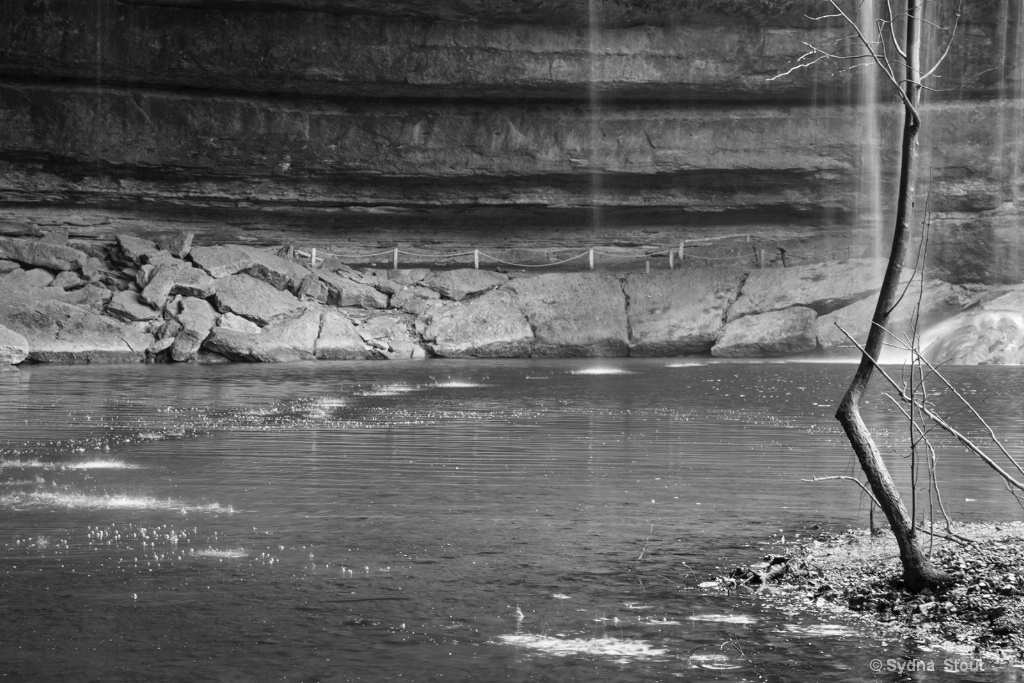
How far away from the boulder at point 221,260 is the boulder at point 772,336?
1300 cm

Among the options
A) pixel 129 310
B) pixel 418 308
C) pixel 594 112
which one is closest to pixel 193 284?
pixel 129 310

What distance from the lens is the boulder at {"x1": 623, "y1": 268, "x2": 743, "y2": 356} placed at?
30.8 meters

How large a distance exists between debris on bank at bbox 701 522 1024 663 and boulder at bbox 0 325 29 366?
21.3 meters

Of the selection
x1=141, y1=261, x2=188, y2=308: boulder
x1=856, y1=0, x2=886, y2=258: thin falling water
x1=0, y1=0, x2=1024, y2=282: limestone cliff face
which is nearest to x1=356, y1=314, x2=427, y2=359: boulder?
x1=141, y1=261, x2=188, y2=308: boulder

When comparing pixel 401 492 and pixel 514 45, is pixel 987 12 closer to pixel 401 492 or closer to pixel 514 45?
pixel 514 45

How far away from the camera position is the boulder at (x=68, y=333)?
2595 cm

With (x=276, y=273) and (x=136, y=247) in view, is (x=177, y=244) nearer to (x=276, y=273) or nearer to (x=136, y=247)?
(x=136, y=247)

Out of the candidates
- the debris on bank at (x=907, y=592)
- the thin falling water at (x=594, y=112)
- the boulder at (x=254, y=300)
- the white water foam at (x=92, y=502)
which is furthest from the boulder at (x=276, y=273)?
the debris on bank at (x=907, y=592)

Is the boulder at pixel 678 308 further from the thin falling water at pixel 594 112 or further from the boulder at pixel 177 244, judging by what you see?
the boulder at pixel 177 244

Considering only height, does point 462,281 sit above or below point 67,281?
above

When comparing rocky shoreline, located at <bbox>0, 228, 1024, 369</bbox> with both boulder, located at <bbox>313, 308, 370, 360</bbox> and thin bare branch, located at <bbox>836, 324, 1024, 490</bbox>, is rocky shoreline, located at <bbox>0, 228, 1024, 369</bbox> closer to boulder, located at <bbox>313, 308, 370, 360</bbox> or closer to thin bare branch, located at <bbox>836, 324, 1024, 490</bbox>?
boulder, located at <bbox>313, 308, 370, 360</bbox>

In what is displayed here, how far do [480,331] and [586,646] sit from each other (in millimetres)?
25336

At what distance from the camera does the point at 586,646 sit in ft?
16.6

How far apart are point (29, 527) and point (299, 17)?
2652 cm
